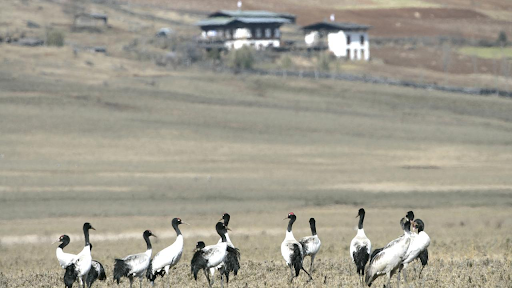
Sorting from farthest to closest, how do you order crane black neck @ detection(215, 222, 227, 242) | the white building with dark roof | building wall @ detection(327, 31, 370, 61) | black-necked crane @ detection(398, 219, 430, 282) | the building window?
building wall @ detection(327, 31, 370, 61)
the building window
the white building with dark roof
crane black neck @ detection(215, 222, 227, 242)
black-necked crane @ detection(398, 219, 430, 282)

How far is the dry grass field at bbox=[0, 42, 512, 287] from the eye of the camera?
27.4 metres

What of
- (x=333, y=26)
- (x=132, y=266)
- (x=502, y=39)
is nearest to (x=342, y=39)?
(x=333, y=26)

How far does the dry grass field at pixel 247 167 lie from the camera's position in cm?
2744

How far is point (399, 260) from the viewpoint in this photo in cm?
1764

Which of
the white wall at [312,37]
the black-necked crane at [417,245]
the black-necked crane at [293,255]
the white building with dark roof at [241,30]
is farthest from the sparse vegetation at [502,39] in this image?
the black-necked crane at [417,245]

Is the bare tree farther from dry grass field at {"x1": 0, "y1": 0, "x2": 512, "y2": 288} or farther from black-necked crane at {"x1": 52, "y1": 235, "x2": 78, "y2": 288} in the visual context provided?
black-necked crane at {"x1": 52, "y1": 235, "x2": 78, "y2": 288}

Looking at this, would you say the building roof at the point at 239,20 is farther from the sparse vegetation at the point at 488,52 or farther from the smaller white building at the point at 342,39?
the sparse vegetation at the point at 488,52

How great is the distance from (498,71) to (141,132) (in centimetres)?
7534

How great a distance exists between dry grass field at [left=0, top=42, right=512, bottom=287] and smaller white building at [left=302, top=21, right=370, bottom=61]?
123ft

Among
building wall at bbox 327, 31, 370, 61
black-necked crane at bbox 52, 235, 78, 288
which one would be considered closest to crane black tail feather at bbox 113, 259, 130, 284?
black-necked crane at bbox 52, 235, 78, 288

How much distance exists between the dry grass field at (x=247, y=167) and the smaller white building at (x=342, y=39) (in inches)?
1475

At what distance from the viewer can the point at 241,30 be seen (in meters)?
124

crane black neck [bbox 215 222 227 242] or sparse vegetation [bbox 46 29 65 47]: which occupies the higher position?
sparse vegetation [bbox 46 29 65 47]

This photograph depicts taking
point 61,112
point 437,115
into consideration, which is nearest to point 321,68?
point 437,115
